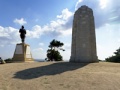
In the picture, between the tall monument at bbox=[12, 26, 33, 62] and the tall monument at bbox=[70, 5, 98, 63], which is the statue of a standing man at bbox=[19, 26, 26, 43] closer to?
the tall monument at bbox=[12, 26, 33, 62]

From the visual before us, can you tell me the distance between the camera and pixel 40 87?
10.5 metres

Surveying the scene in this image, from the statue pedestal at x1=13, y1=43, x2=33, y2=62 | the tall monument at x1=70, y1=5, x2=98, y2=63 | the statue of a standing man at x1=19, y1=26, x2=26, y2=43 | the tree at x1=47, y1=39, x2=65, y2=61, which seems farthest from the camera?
the tree at x1=47, y1=39, x2=65, y2=61

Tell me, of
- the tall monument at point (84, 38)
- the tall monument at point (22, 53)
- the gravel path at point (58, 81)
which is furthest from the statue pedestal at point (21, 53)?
the gravel path at point (58, 81)

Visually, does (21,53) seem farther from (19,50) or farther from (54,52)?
(54,52)

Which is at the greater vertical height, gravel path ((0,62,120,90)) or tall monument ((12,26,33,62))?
tall monument ((12,26,33,62))

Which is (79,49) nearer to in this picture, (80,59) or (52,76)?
(80,59)

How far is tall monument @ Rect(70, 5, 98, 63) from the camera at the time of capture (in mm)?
20250

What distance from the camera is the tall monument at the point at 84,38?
20250 mm

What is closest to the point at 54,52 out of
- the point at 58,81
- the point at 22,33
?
the point at 22,33

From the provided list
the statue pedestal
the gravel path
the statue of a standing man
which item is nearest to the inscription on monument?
the statue pedestal

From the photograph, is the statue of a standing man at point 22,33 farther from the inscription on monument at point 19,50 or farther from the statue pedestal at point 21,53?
the inscription on monument at point 19,50

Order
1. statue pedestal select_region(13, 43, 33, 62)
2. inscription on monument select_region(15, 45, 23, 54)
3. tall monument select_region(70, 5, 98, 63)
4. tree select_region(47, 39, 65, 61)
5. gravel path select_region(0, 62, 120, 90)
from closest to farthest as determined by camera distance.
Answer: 1. gravel path select_region(0, 62, 120, 90)
2. tall monument select_region(70, 5, 98, 63)
3. statue pedestal select_region(13, 43, 33, 62)
4. inscription on monument select_region(15, 45, 23, 54)
5. tree select_region(47, 39, 65, 61)

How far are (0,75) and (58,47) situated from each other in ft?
109

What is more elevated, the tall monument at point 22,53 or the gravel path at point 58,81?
the tall monument at point 22,53
